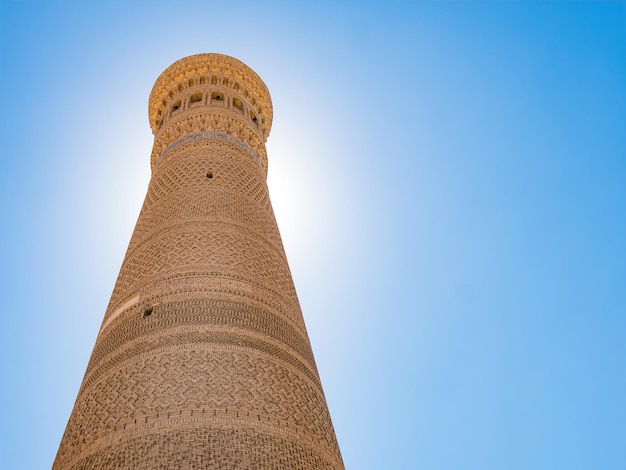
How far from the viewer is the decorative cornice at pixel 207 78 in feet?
26.7

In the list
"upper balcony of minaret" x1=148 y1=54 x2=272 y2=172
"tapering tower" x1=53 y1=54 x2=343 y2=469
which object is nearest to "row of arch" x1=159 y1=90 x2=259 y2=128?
"upper balcony of minaret" x1=148 y1=54 x2=272 y2=172

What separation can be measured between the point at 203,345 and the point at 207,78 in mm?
4639

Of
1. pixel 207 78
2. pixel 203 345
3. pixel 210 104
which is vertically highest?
pixel 207 78

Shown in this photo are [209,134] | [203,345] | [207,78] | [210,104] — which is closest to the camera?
[203,345]

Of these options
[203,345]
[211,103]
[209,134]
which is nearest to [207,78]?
[211,103]

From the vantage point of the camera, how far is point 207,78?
8.05 meters

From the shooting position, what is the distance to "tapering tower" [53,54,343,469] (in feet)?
12.3

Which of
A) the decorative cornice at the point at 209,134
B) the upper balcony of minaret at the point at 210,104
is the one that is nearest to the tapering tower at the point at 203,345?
the decorative cornice at the point at 209,134

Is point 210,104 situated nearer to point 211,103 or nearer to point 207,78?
point 211,103

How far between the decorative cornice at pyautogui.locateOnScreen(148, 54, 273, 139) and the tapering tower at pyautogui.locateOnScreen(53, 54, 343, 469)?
1.36 meters

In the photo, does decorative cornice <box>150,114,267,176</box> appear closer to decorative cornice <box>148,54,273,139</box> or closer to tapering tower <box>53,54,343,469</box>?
tapering tower <box>53,54,343,469</box>

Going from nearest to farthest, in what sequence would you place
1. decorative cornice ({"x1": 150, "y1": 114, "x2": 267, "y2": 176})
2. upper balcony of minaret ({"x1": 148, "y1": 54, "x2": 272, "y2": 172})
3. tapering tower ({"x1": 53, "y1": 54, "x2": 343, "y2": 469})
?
1. tapering tower ({"x1": 53, "y1": 54, "x2": 343, "y2": 469})
2. decorative cornice ({"x1": 150, "y1": 114, "x2": 267, "y2": 176})
3. upper balcony of minaret ({"x1": 148, "y1": 54, "x2": 272, "y2": 172})

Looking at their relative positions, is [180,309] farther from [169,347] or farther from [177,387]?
[177,387]

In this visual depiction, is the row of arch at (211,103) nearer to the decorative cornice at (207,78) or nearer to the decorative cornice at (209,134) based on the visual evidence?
the decorative cornice at (207,78)
